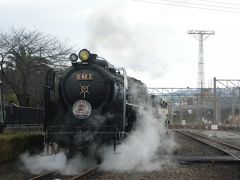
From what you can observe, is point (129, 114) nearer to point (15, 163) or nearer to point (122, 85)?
point (122, 85)

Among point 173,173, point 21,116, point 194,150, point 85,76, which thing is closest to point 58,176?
point 173,173

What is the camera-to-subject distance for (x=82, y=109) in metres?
13.7

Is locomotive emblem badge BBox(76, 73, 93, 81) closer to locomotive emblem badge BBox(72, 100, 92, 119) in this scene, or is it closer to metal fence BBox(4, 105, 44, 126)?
locomotive emblem badge BBox(72, 100, 92, 119)

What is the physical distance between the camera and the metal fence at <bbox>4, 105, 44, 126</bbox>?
17.6 metres

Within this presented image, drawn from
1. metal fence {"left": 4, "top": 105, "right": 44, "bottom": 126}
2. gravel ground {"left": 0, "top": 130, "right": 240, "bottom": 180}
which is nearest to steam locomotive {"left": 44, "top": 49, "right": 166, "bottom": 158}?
gravel ground {"left": 0, "top": 130, "right": 240, "bottom": 180}

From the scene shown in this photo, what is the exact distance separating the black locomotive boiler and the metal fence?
156 inches

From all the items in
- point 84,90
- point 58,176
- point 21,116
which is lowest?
point 58,176

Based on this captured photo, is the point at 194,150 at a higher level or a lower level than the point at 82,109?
lower

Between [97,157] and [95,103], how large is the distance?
5.29 ft

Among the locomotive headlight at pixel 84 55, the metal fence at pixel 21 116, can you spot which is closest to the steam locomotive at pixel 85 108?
the locomotive headlight at pixel 84 55

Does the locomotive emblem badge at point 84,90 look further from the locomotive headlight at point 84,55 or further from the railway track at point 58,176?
the railway track at point 58,176

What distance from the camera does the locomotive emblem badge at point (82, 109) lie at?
13.7 m

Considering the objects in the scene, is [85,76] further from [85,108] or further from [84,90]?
[85,108]

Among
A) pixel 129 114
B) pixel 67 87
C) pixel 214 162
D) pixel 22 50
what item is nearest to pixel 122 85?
pixel 129 114
